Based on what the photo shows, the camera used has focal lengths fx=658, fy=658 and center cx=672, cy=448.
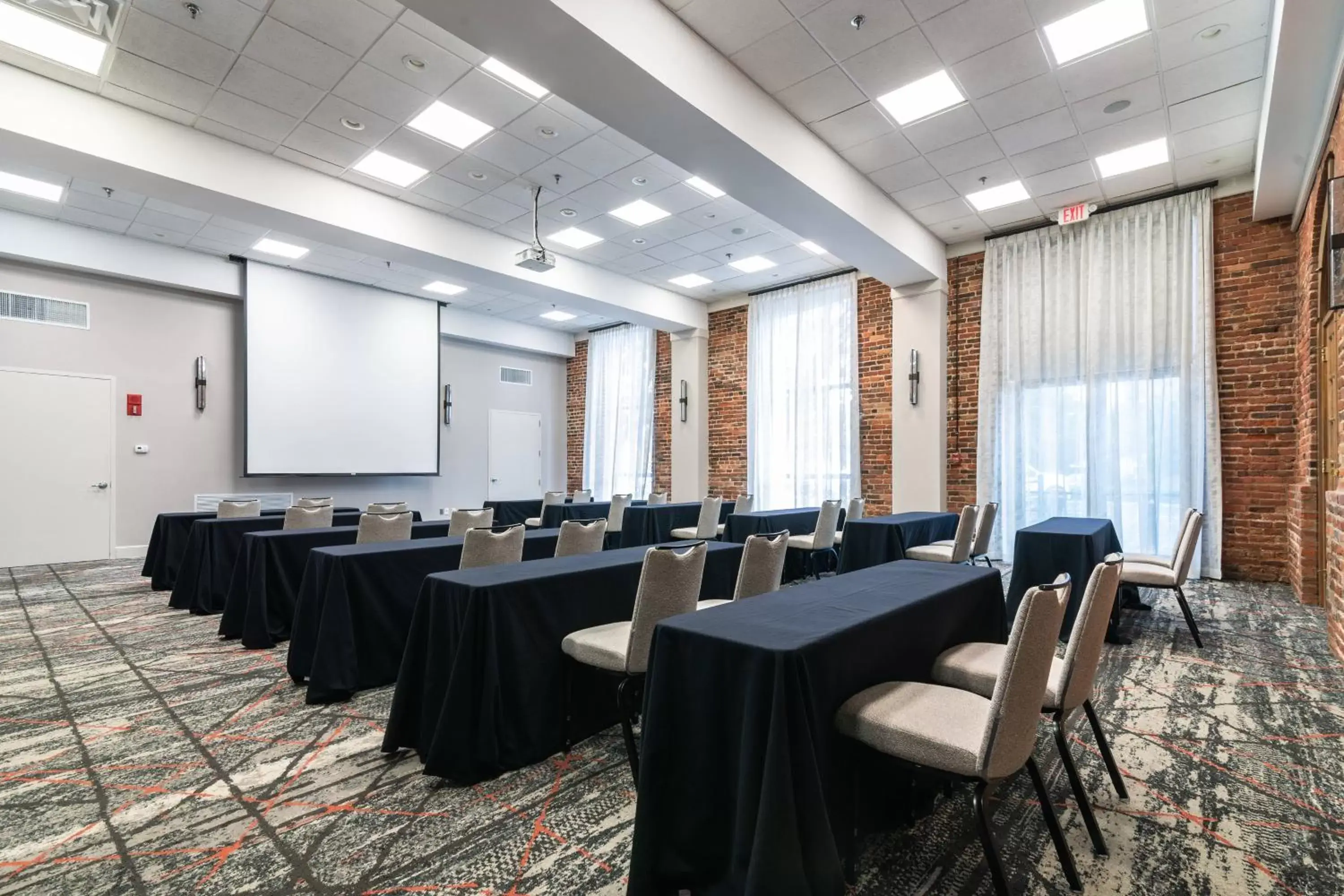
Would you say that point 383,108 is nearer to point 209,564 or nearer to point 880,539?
point 209,564

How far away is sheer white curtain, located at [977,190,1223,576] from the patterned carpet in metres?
3.34

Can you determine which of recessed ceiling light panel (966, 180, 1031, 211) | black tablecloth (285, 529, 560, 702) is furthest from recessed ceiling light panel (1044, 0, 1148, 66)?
black tablecloth (285, 529, 560, 702)

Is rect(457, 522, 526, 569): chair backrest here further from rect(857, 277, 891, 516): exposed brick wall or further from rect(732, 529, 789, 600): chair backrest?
rect(857, 277, 891, 516): exposed brick wall

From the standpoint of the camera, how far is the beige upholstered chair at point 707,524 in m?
7.12

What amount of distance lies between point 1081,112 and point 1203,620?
12.8ft

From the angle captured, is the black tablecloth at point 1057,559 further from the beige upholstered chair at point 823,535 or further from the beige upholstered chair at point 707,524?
the beige upholstered chair at point 707,524

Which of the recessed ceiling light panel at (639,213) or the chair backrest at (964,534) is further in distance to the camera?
the recessed ceiling light panel at (639,213)

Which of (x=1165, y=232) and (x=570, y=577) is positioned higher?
(x=1165, y=232)

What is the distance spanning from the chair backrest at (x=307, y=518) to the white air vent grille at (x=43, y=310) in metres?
4.89

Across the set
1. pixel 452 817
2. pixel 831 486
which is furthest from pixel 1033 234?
pixel 452 817

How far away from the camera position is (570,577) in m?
2.70

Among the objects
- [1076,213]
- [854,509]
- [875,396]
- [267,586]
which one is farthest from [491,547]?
[1076,213]

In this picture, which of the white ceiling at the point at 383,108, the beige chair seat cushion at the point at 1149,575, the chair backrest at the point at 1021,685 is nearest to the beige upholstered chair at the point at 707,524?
the white ceiling at the point at 383,108

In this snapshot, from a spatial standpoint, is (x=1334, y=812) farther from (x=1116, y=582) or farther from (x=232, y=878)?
(x=232, y=878)
